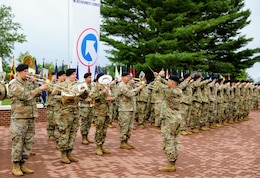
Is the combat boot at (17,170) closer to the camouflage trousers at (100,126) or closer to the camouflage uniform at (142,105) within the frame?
the camouflage trousers at (100,126)

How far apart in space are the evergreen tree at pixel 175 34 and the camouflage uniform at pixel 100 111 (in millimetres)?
13801

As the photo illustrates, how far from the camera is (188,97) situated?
11852mm

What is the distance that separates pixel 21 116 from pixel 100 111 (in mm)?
2299

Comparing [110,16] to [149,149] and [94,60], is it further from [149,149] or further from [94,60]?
[149,149]

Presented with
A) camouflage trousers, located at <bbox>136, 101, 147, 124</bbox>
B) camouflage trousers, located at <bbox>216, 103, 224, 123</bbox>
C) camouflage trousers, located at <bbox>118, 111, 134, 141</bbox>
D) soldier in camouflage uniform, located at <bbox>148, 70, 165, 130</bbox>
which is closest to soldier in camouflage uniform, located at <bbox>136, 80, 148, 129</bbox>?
camouflage trousers, located at <bbox>136, 101, 147, 124</bbox>

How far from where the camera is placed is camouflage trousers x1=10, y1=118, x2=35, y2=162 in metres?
6.79

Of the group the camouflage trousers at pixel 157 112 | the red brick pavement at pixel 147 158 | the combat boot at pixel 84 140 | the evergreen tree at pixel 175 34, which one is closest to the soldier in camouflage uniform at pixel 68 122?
the red brick pavement at pixel 147 158

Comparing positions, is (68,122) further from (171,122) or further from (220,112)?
(220,112)

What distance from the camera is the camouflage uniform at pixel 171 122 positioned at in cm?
753

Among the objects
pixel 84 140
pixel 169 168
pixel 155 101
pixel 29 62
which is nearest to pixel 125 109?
pixel 84 140

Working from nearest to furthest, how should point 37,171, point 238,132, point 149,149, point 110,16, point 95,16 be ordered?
point 37,171
point 149,149
point 95,16
point 238,132
point 110,16

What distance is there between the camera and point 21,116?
689 centimetres

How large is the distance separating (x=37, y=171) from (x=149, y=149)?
339 centimetres

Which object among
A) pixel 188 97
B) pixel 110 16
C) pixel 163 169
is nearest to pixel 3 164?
pixel 163 169
